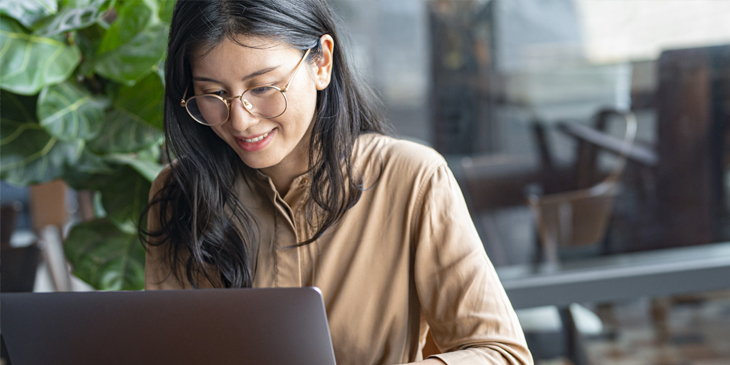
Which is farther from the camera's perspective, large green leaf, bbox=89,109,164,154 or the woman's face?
large green leaf, bbox=89,109,164,154

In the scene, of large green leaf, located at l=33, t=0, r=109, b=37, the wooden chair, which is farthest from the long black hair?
the wooden chair

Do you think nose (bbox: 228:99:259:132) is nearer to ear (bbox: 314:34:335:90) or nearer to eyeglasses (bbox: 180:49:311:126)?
eyeglasses (bbox: 180:49:311:126)

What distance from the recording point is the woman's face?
853 mm

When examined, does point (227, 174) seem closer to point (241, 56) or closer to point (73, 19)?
point (241, 56)

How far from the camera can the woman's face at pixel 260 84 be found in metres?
0.85

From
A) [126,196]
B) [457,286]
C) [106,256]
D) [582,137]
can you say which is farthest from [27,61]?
[582,137]

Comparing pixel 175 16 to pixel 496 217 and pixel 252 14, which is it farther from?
pixel 496 217

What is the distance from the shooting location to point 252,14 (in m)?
0.86

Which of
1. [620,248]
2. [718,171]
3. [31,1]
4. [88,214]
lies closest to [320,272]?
[31,1]

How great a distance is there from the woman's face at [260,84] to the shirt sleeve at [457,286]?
0.24 meters

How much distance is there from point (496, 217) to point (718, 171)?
3.28ft

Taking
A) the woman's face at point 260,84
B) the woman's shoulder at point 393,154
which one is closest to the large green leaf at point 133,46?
the woman's face at point 260,84

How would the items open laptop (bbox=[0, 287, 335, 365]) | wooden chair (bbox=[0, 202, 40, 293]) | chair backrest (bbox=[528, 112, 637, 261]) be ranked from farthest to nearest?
chair backrest (bbox=[528, 112, 637, 261]), wooden chair (bbox=[0, 202, 40, 293]), open laptop (bbox=[0, 287, 335, 365])

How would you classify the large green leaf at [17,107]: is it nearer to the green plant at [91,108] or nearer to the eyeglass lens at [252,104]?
the green plant at [91,108]
